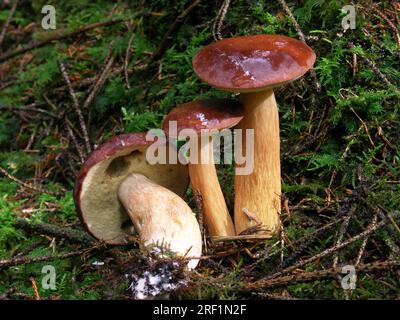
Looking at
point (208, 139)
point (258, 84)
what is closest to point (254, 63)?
point (258, 84)

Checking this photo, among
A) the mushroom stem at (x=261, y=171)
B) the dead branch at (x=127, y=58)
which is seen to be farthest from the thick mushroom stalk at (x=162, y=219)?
the dead branch at (x=127, y=58)

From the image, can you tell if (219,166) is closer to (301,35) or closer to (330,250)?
(301,35)

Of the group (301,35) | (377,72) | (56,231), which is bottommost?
(56,231)

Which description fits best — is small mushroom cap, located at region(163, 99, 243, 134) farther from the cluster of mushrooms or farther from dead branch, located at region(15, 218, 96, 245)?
dead branch, located at region(15, 218, 96, 245)

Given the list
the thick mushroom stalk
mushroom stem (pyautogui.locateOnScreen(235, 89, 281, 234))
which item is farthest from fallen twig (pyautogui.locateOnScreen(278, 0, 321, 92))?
the thick mushroom stalk

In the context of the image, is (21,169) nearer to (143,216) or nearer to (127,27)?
(127,27)
